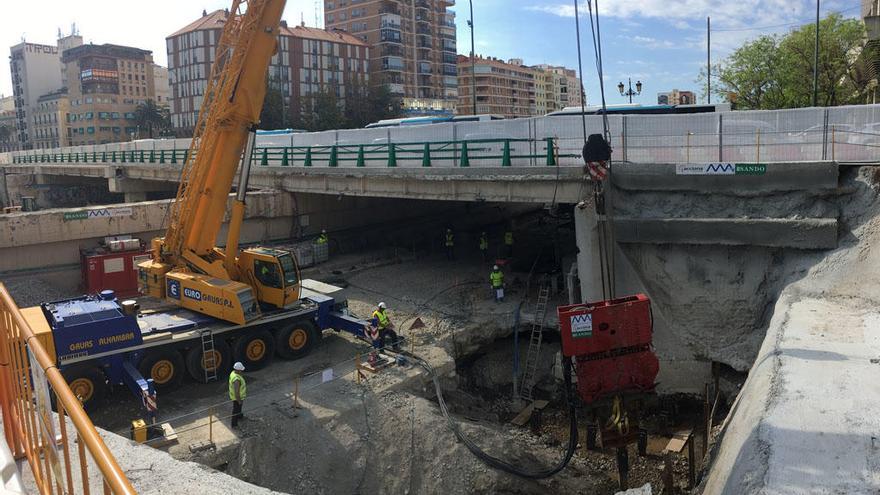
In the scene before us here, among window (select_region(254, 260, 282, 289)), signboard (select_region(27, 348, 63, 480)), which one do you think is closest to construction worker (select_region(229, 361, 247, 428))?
window (select_region(254, 260, 282, 289))

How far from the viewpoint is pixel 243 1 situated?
615 inches

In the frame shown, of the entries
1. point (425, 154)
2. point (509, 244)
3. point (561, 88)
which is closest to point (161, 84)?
point (561, 88)

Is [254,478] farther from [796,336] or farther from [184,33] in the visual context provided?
[184,33]

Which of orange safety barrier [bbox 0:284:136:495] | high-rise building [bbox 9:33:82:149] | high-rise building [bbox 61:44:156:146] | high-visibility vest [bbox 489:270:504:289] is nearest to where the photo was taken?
orange safety barrier [bbox 0:284:136:495]

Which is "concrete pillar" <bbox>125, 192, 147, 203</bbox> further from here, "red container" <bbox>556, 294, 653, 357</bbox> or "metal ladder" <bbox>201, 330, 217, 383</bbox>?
"red container" <bbox>556, 294, 653, 357</bbox>

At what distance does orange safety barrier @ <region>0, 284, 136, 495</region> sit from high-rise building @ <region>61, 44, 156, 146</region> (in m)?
106

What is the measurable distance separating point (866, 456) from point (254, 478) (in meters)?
9.63

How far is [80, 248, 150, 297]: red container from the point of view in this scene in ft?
75.8

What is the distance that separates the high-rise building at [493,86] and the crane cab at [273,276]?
110m

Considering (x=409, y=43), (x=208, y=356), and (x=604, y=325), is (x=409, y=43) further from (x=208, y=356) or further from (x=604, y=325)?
(x=604, y=325)

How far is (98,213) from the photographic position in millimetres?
24172

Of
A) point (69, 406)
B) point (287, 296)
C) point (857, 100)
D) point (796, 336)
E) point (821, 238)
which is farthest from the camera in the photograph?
point (857, 100)

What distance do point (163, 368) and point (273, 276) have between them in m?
3.37

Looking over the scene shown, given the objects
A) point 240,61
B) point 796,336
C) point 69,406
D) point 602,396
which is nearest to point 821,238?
point 796,336
